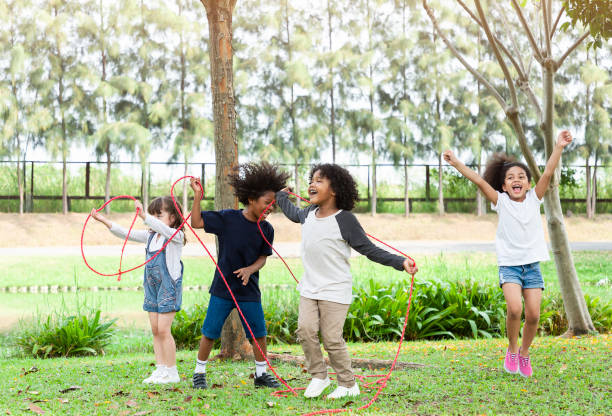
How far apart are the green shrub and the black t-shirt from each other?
8.81 ft

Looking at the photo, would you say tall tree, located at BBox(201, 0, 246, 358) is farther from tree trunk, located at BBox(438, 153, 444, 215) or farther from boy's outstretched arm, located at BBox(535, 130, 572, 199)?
tree trunk, located at BBox(438, 153, 444, 215)

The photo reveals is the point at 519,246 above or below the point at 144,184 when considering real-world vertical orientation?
below

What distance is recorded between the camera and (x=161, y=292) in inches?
162

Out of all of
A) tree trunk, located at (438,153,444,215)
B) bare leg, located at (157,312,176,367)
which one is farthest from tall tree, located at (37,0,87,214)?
bare leg, located at (157,312,176,367)

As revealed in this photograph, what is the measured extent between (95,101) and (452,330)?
658 inches

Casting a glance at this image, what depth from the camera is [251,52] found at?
1995 cm

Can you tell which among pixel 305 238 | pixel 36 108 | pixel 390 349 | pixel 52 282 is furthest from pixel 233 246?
pixel 36 108

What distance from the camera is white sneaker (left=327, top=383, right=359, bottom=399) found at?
145 inches

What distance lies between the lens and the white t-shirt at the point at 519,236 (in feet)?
13.7

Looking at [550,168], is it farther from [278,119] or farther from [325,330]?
[278,119]

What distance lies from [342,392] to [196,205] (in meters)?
1.42

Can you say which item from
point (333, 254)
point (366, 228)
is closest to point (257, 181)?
point (333, 254)

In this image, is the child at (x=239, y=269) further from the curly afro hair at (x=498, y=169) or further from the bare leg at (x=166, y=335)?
the curly afro hair at (x=498, y=169)

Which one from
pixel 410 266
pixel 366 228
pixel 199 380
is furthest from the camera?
pixel 366 228
